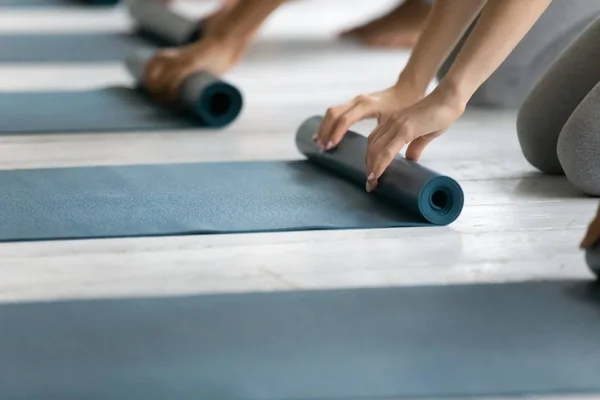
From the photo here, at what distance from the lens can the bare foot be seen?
15.0ft

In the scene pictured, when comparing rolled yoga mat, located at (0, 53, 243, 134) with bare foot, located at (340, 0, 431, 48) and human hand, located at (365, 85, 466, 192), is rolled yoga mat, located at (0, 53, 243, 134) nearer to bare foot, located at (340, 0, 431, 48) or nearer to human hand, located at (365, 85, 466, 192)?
human hand, located at (365, 85, 466, 192)

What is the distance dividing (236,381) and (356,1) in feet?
16.7

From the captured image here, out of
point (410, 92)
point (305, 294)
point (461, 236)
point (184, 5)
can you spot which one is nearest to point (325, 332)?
point (305, 294)

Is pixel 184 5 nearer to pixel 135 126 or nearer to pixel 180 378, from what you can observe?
pixel 135 126

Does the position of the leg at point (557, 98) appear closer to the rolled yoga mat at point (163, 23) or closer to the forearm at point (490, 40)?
the forearm at point (490, 40)

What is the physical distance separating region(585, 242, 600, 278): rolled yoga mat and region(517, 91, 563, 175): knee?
80 centimetres

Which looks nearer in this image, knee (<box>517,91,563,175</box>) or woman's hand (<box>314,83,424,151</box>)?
woman's hand (<box>314,83,424,151</box>)

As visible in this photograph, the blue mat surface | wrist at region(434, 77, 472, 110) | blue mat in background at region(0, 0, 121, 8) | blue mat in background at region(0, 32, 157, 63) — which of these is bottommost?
blue mat in background at region(0, 0, 121, 8)

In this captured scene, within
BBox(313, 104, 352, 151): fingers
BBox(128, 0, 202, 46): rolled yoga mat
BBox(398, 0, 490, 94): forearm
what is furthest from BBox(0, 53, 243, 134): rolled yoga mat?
BBox(128, 0, 202, 46): rolled yoga mat

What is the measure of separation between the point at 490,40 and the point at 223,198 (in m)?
0.65

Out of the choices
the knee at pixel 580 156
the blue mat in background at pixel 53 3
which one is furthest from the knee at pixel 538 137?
the blue mat in background at pixel 53 3

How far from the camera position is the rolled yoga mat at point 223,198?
2.22m

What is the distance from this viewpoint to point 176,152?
290 centimetres

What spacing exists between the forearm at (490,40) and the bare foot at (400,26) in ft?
7.66
